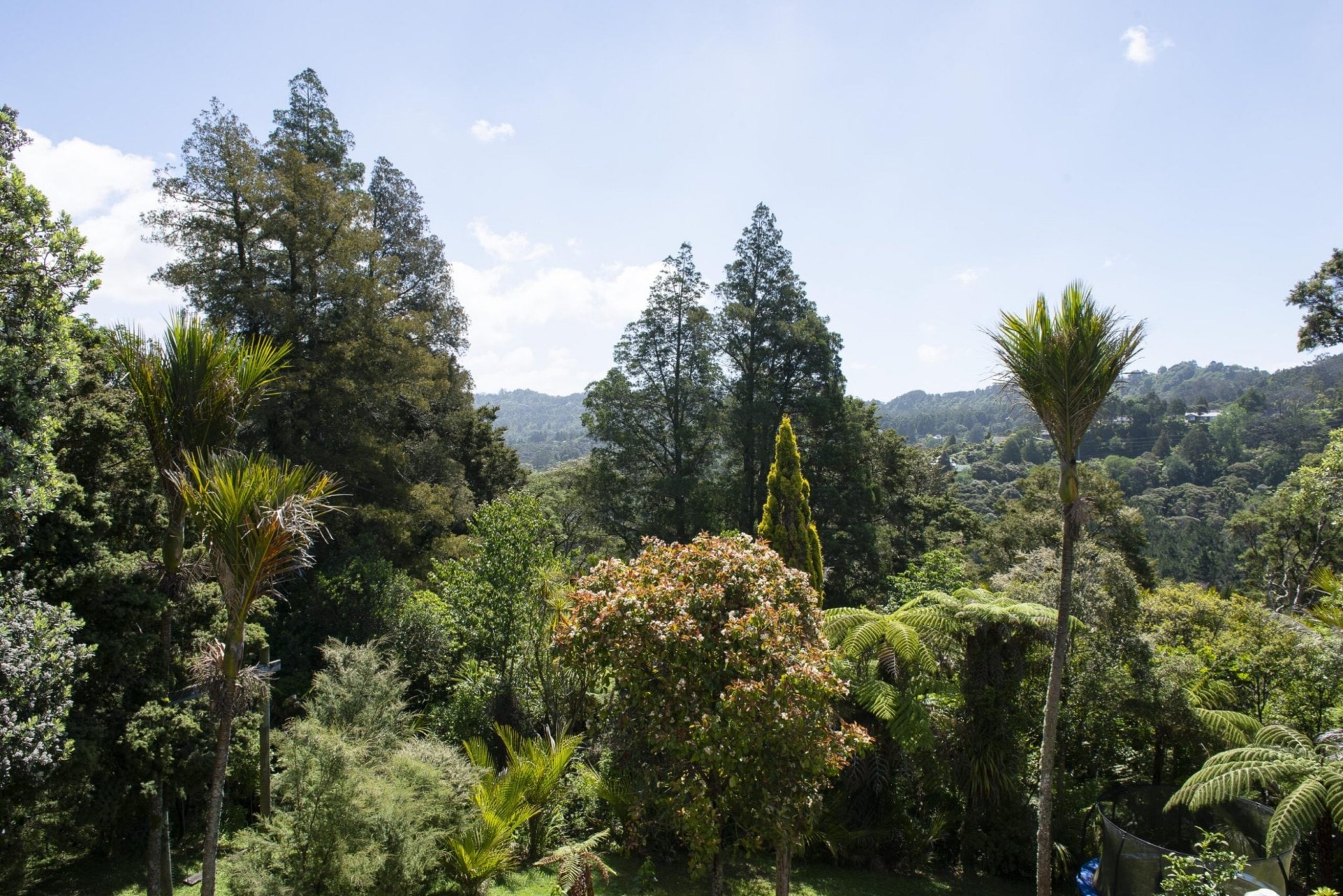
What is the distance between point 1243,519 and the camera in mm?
25250

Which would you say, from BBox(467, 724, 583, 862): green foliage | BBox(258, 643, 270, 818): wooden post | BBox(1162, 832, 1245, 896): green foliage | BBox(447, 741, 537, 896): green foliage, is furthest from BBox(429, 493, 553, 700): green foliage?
BBox(1162, 832, 1245, 896): green foliage

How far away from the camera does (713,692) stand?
4867mm

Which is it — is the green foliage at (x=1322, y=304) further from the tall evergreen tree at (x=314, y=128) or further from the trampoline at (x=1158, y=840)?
the tall evergreen tree at (x=314, y=128)

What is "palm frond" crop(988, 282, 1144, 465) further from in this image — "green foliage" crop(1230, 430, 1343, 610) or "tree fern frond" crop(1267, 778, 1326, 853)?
"green foliage" crop(1230, 430, 1343, 610)

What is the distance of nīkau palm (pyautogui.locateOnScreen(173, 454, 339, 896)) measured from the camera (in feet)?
16.7

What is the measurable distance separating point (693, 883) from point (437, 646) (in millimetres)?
7263

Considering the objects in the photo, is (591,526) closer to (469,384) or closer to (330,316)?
(469,384)

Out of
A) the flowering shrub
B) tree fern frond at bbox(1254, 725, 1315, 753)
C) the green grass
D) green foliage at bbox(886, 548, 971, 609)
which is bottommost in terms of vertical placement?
the green grass

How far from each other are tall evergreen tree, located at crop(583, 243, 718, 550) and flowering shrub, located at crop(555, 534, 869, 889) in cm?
1599

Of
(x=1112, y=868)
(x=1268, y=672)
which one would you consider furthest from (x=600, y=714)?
(x=1268, y=672)

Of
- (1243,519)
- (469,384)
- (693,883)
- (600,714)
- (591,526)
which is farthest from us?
(469,384)

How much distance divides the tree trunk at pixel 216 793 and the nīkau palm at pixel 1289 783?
865cm

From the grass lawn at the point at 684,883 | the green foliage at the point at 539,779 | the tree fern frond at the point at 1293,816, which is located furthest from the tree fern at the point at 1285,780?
the green foliage at the point at 539,779

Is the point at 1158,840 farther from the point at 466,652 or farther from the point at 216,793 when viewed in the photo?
the point at 466,652
